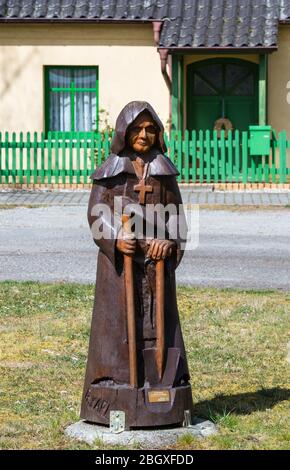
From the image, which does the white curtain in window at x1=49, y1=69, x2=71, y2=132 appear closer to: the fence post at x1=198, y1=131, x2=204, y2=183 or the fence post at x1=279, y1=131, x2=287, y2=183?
the fence post at x1=198, y1=131, x2=204, y2=183

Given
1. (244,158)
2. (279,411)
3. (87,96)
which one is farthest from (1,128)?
(279,411)

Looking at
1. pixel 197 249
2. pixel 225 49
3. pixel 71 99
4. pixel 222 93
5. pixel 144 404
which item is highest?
pixel 225 49

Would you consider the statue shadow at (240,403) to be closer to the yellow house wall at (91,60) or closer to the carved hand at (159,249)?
the carved hand at (159,249)

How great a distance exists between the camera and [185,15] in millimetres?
24875

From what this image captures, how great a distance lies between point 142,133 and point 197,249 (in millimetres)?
8396

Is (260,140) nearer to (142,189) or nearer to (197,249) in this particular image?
(197,249)

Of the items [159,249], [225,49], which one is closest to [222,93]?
[225,49]

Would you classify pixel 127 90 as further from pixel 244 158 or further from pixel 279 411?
pixel 279 411

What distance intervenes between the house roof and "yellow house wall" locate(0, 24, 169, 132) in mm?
358

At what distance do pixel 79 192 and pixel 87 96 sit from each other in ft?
10.2

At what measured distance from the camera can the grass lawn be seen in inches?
306

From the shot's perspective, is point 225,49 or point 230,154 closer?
point 230,154

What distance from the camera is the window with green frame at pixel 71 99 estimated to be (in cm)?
2562

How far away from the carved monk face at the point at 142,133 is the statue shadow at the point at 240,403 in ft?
5.92
